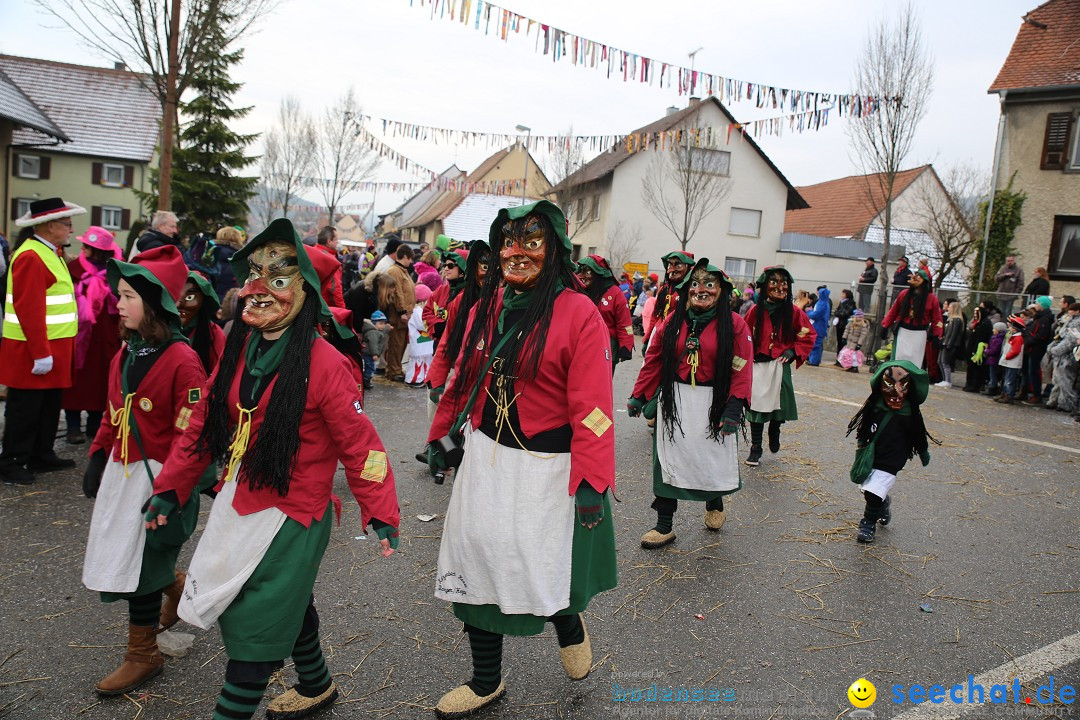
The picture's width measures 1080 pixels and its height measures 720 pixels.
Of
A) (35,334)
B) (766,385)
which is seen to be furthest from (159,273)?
(766,385)

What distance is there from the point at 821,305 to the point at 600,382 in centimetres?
1609

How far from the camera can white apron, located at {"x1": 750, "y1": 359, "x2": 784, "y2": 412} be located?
24.7 ft

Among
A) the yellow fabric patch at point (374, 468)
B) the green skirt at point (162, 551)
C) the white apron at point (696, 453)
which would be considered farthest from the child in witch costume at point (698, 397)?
the green skirt at point (162, 551)

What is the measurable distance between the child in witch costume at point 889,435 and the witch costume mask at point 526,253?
11.4ft

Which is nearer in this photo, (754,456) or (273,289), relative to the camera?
(273,289)

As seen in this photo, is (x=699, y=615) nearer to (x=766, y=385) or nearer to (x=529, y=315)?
(x=529, y=315)

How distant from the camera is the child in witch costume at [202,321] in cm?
382

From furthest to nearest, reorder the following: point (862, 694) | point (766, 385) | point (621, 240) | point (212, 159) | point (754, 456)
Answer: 1. point (621, 240)
2. point (212, 159)
3. point (754, 456)
4. point (766, 385)
5. point (862, 694)

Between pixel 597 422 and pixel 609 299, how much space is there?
577 cm

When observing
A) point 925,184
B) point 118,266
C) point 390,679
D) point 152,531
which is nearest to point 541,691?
point 390,679

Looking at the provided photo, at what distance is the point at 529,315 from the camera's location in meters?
3.17

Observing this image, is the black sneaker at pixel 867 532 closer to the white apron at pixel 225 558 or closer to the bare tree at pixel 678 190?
the white apron at pixel 225 558

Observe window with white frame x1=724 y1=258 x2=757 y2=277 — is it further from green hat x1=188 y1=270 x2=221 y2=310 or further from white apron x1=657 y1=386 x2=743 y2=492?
green hat x1=188 y1=270 x2=221 y2=310

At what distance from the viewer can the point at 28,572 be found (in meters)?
4.25
